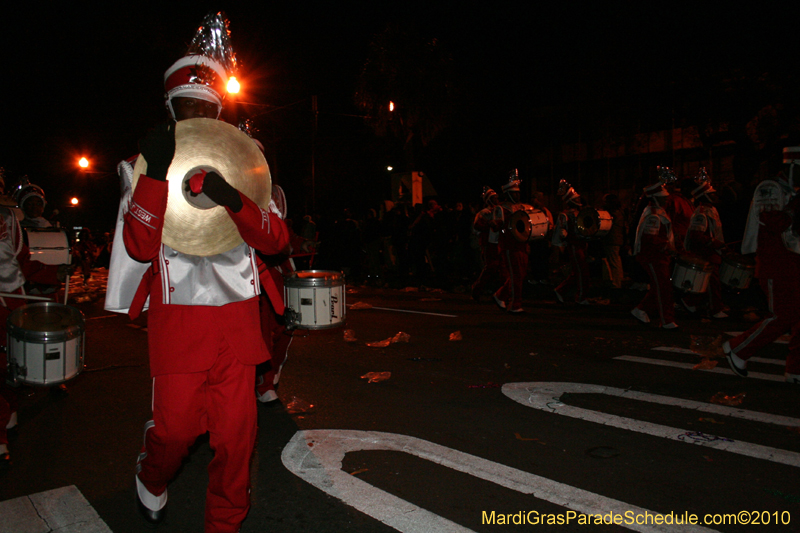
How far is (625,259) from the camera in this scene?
581 inches

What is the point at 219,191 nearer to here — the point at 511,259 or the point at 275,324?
the point at 275,324

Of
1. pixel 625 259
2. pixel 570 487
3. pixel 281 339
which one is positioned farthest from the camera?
pixel 625 259

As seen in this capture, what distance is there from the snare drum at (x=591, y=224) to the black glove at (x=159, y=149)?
9.62 m

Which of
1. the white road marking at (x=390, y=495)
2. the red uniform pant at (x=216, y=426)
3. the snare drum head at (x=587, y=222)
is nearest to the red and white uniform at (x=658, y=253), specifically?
the snare drum head at (x=587, y=222)

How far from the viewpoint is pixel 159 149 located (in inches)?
98.3

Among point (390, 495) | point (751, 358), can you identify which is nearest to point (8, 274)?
point (390, 495)

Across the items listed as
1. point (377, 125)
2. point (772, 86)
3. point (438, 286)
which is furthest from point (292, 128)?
point (772, 86)

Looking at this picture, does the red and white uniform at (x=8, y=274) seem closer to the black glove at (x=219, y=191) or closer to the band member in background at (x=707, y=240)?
the black glove at (x=219, y=191)

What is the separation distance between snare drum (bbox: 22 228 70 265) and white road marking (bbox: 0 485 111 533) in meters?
2.79

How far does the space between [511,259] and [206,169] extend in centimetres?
802

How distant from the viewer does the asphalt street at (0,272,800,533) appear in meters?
3.21

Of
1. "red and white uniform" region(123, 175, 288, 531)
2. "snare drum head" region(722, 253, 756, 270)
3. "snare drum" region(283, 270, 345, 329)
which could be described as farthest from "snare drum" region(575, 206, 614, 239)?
"red and white uniform" region(123, 175, 288, 531)

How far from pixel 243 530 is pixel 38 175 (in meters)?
35.6

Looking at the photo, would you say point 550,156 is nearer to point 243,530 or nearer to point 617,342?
point 617,342
